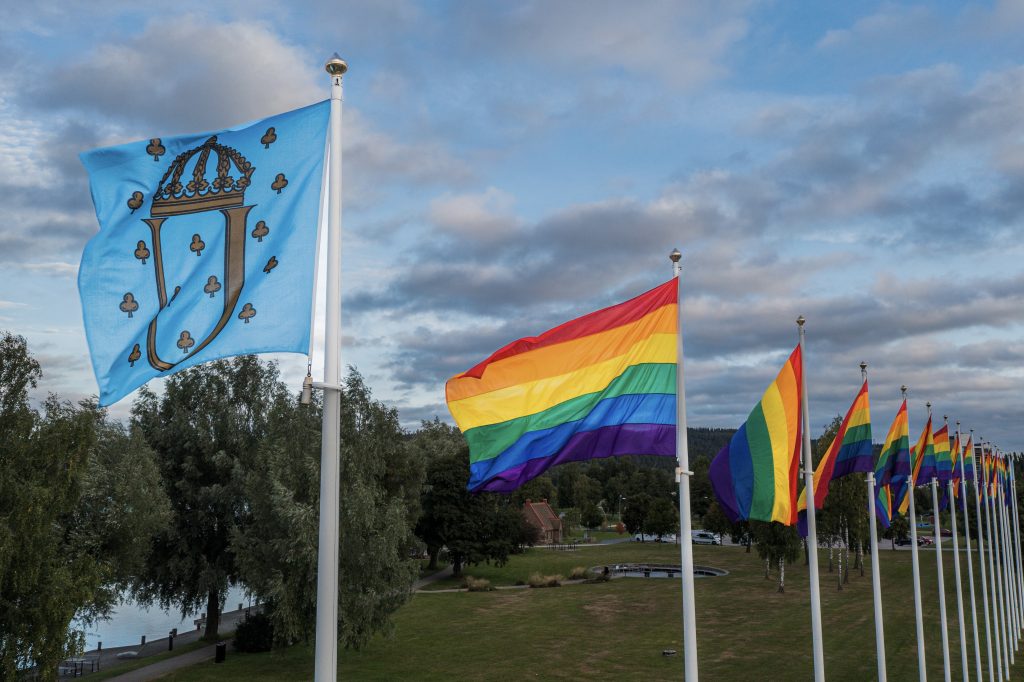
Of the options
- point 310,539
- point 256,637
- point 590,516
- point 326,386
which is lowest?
point 256,637

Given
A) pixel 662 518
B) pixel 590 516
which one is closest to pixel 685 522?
pixel 662 518

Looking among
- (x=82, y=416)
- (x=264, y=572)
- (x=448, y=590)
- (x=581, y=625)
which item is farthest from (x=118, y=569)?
(x=448, y=590)

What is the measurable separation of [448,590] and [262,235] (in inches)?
2317

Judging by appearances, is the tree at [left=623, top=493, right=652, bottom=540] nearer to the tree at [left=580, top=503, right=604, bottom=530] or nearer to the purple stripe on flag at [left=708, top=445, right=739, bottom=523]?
the tree at [left=580, top=503, right=604, bottom=530]

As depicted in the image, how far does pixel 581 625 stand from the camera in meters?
49.7

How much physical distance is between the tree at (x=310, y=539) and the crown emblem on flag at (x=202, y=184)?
2436 cm

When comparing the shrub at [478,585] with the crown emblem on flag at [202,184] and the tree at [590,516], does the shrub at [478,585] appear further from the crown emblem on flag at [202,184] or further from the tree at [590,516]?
the tree at [590,516]

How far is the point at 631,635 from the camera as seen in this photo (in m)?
46.3

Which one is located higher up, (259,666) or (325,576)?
(325,576)

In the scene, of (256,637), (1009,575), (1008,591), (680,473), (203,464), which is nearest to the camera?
(680,473)

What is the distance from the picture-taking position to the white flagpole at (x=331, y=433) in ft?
28.6

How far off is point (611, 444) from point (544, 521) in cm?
10406

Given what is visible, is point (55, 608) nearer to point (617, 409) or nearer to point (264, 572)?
point (264, 572)

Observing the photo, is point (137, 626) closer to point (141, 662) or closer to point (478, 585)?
point (478, 585)
